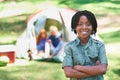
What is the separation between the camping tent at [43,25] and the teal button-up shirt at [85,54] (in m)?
3.66

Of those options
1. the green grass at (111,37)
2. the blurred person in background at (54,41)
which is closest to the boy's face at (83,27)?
the blurred person in background at (54,41)

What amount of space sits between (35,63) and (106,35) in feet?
6.59

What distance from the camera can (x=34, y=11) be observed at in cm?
906

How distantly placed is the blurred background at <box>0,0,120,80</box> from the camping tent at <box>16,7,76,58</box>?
17.2 inches

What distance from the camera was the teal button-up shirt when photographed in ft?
8.75

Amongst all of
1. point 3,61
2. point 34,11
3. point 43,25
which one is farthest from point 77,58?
point 34,11

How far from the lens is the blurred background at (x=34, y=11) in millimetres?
5453

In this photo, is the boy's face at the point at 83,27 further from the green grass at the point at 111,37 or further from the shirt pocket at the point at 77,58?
the green grass at the point at 111,37

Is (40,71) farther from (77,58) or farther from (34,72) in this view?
(77,58)

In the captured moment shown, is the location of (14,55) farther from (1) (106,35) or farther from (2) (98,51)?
(2) (98,51)

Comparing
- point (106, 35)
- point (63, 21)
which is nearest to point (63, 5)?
point (106, 35)

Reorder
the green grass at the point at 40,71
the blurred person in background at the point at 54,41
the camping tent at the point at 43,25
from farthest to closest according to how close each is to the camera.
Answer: the camping tent at the point at 43,25
the blurred person in background at the point at 54,41
the green grass at the point at 40,71

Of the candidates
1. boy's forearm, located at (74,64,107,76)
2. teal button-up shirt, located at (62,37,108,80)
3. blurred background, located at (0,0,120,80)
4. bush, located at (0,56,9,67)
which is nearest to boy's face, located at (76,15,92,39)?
teal button-up shirt, located at (62,37,108,80)

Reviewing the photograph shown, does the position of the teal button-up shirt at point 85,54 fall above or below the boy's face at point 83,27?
below
